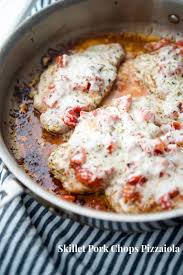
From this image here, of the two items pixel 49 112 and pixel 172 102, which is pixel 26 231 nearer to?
pixel 49 112

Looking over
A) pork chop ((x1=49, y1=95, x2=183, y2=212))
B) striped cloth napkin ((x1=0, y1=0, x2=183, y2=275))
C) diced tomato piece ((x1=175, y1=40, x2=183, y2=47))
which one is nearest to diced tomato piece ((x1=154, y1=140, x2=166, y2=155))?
pork chop ((x1=49, y1=95, x2=183, y2=212))

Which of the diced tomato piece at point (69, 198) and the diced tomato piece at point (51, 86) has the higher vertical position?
the diced tomato piece at point (51, 86)

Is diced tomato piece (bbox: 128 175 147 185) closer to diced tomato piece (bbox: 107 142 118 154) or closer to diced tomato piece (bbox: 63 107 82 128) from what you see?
diced tomato piece (bbox: 107 142 118 154)

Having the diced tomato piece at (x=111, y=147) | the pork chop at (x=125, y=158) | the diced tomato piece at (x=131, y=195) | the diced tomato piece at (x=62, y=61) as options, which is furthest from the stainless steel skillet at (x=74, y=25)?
the diced tomato piece at (x=131, y=195)

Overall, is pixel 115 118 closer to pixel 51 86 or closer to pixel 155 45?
pixel 51 86

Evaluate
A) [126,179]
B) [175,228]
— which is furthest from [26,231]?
[175,228]

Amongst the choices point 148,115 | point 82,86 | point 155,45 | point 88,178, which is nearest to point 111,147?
point 88,178

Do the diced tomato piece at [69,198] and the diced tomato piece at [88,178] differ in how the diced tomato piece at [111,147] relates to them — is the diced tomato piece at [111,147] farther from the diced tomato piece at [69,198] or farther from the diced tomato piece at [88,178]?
the diced tomato piece at [69,198]
